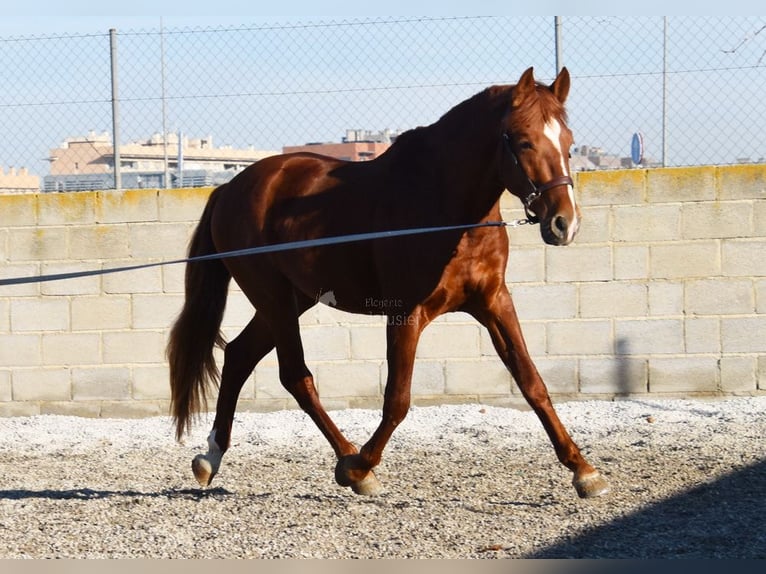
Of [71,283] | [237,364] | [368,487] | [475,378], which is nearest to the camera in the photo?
[368,487]

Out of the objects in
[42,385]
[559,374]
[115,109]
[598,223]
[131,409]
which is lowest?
[131,409]

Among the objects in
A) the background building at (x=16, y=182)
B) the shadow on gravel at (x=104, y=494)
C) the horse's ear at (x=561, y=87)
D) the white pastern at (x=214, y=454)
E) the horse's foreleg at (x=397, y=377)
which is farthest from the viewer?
the background building at (x=16, y=182)

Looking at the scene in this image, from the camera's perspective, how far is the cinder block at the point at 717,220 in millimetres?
7086

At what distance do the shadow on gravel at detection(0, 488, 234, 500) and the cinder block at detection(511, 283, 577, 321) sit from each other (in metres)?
2.66

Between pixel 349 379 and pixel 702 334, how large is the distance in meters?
2.38

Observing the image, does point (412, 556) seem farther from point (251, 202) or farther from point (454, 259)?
point (251, 202)

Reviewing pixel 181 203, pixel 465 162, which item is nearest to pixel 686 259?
pixel 465 162

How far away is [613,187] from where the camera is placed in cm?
715

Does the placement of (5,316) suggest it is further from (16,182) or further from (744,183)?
(744,183)

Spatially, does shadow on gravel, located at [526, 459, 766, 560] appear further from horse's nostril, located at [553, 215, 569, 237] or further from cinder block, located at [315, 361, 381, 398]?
cinder block, located at [315, 361, 381, 398]

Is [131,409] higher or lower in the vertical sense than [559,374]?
lower

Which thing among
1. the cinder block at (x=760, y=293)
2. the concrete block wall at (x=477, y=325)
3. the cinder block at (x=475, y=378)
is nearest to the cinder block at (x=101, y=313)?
the concrete block wall at (x=477, y=325)

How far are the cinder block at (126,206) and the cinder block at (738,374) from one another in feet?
13.1

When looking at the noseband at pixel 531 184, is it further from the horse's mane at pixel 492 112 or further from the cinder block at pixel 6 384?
the cinder block at pixel 6 384
